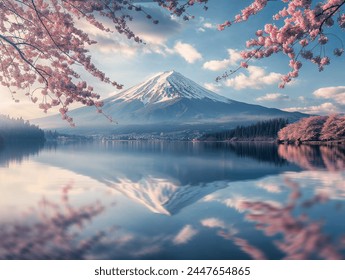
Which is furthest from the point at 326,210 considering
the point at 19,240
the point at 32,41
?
the point at 32,41

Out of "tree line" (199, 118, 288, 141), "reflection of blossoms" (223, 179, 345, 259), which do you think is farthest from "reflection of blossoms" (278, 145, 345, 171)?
"tree line" (199, 118, 288, 141)

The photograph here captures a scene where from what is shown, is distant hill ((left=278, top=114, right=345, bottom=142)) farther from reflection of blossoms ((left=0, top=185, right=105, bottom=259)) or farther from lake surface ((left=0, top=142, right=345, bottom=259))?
reflection of blossoms ((left=0, top=185, right=105, bottom=259))

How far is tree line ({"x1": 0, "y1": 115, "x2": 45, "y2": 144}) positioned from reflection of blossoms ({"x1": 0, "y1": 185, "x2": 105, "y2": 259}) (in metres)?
117

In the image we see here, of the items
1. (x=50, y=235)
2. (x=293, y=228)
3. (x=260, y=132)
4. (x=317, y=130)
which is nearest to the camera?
(x=50, y=235)

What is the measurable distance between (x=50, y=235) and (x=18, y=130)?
131399 millimetres

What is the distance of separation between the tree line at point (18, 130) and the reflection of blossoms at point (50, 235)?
117 meters

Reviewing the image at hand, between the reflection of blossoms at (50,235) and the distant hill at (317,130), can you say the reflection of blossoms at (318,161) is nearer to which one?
the reflection of blossoms at (50,235)

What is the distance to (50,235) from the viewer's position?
7.31 metres

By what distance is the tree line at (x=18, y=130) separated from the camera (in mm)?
117912

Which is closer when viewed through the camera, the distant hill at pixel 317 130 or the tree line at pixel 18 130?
the distant hill at pixel 317 130

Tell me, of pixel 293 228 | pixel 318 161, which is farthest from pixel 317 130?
pixel 293 228

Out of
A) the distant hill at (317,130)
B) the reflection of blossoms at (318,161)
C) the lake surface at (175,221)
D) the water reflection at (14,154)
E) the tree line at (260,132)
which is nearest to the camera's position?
the lake surface at (175,221)

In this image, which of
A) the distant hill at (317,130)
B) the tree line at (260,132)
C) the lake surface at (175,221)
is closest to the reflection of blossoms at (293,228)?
the lake surface at (175,221)

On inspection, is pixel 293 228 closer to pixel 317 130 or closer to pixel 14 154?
pixel 14 154
